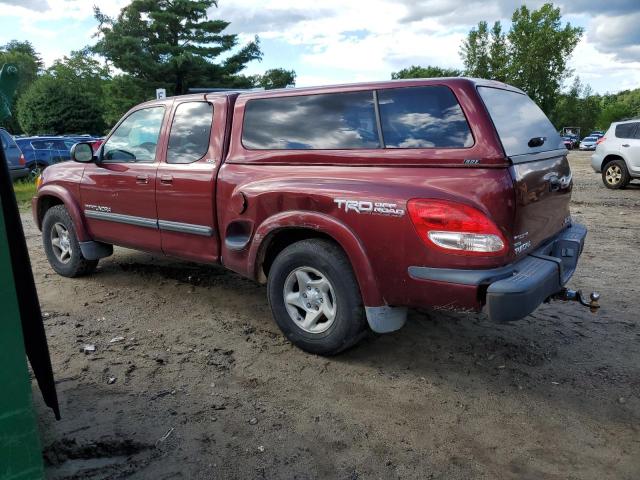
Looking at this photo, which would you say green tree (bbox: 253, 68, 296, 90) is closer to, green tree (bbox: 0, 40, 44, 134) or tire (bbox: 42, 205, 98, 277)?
green tree (bbox: 0, 40, 44, 134)

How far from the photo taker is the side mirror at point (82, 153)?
5.02 m

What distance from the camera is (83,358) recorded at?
147 inches

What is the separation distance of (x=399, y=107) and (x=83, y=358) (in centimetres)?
282

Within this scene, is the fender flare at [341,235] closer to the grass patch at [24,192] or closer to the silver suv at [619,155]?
the grass patch at [24,192]

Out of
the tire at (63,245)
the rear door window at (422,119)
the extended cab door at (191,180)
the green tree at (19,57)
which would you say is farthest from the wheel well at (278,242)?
the green tree at (19,57)

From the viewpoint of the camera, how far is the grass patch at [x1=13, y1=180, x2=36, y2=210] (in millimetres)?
11562

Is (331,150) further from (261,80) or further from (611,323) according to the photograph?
(261,80)

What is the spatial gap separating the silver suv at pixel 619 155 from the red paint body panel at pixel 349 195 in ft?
34.0

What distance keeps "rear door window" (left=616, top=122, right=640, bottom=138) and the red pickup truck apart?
34.3 feet

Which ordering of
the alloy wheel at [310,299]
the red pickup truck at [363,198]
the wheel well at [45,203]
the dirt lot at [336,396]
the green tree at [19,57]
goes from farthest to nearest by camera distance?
the green tree at [19,57] → the wheel well at [45,203] → the alloy wheel at [310,299] → the red pickup truck at [363,198] → the dirt lot at [336,396]

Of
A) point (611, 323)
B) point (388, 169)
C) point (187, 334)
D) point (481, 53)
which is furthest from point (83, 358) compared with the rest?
point (481, 53)

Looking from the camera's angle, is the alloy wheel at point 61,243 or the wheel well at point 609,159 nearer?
the alloy wheel at point 61,243

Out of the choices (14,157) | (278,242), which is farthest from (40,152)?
(278,242)

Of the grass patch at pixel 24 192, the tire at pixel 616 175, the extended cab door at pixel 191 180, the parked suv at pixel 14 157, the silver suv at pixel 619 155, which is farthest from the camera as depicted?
the parked suv at pixel 14 157
